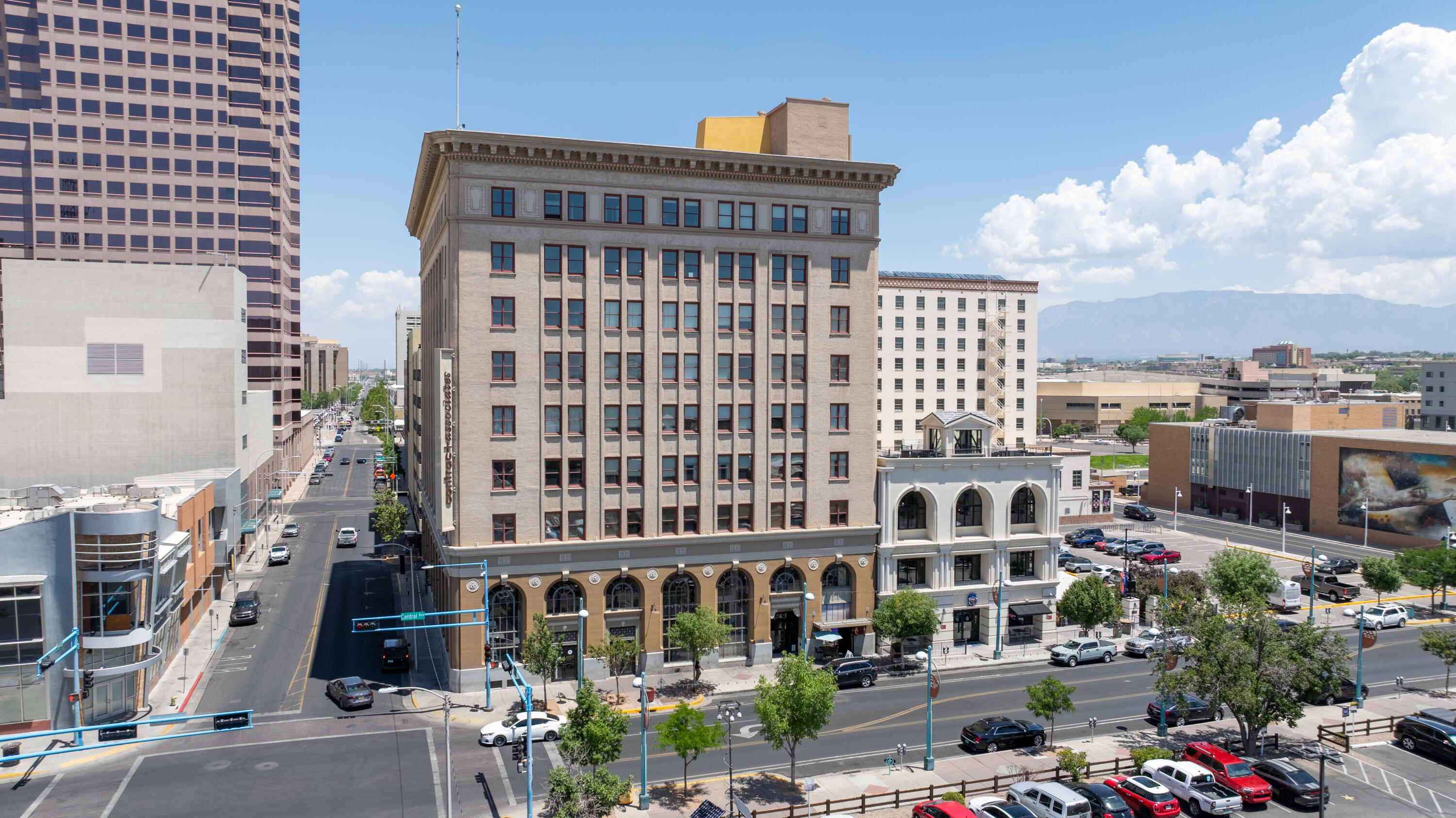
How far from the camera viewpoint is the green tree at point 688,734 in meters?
38.7

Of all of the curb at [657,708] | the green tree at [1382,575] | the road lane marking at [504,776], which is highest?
the green tree at [1382,575]

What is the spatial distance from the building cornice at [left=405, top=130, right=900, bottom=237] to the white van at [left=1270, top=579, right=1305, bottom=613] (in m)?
46.3

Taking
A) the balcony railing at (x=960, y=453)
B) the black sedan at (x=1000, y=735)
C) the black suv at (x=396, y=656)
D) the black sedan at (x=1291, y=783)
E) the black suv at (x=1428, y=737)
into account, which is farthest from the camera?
the balcony railing at (x=960, y=453)

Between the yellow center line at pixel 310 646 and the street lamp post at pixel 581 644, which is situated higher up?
the street lamp post at pixel 581 644

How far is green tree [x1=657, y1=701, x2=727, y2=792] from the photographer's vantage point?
127 ft

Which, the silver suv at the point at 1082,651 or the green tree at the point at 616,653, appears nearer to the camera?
the green tree at the point at 616,653

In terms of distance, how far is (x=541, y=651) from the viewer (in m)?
51.4

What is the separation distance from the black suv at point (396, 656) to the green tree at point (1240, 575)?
56.0 meters

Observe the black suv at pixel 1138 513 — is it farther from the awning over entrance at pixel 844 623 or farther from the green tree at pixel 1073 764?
the green tree at pixel 1073 764

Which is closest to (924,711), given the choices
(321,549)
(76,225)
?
(321,549)

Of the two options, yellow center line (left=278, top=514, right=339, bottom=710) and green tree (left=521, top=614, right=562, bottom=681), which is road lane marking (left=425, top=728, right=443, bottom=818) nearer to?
green tree (left=521, top=614, right=562, bottom=681)

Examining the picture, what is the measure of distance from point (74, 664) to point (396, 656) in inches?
649

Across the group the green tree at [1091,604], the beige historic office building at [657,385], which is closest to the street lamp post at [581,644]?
the beige historic office building at [657,385]

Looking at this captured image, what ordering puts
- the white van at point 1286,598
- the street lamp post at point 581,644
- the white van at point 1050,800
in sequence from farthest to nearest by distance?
the white van at point 1286,598 → the street lamp post at point 581,644 → the white van at point 1050,800
